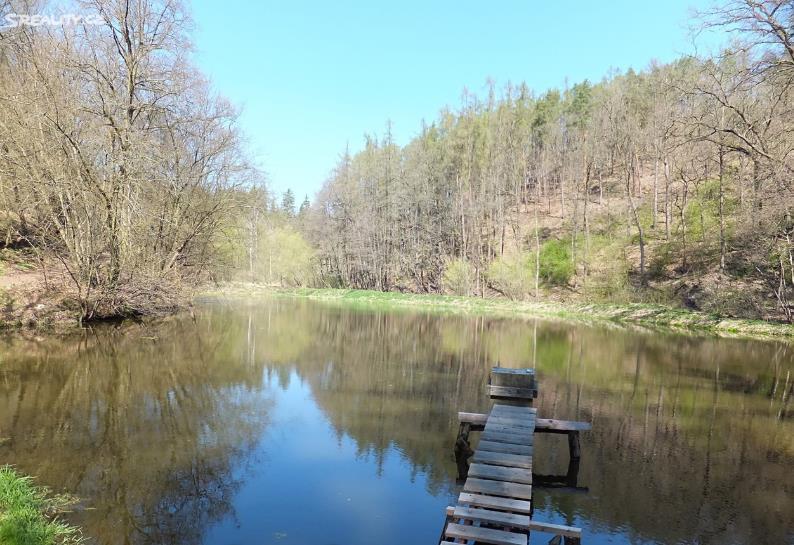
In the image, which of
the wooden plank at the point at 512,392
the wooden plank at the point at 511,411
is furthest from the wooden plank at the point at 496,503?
the wooden plank at the point at 512,392

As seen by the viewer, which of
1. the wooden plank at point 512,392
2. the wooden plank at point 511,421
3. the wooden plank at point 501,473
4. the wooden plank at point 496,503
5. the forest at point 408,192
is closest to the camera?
the wooden plank at point 496,503

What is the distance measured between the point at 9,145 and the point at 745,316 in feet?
116

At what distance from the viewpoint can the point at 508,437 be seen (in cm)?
754

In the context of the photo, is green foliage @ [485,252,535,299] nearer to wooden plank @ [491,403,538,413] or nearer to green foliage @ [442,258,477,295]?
green foliage @ [442,258,477,295]

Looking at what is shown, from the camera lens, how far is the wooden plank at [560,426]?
314 inches

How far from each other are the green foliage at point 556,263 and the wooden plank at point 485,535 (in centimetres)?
4301

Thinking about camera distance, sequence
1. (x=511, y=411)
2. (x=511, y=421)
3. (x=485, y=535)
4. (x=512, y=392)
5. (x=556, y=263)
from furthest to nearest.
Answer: (x=556, y=263) → (x=512, y=392) → (x=511, y=411) → (x=511, y=421) → (x=485, y=535)

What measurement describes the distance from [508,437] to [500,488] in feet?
6.19

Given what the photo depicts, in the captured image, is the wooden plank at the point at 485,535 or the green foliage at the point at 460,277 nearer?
the wooden plank at the point at 485,535

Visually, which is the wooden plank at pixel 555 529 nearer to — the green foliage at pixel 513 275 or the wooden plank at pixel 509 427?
the wooden plank at pixel 509 427

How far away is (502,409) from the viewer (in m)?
9.09

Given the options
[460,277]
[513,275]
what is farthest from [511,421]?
[460,277]

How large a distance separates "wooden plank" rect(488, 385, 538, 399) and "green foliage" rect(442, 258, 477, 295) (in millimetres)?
36753

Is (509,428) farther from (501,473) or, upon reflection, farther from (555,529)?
(555,529)
